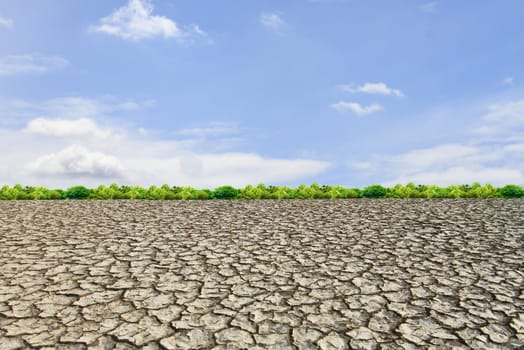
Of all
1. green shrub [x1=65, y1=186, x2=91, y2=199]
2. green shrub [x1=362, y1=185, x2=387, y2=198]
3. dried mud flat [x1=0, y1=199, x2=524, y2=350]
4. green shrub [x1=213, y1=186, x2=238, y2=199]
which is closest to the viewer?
dried mud flat [x1=0, y1=199, x2=524, y2=350]

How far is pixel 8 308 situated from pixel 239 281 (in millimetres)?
2672

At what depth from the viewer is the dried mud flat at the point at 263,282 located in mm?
4895

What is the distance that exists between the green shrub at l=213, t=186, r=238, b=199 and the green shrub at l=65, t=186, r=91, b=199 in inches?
162

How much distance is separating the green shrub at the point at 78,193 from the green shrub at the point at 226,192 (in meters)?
4.12

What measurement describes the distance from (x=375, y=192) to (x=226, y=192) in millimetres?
4621

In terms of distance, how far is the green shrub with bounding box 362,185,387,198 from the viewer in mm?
15523

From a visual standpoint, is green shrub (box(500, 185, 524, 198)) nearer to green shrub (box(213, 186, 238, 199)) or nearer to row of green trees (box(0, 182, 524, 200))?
row of green trees (box(0, 182, 524, 200))

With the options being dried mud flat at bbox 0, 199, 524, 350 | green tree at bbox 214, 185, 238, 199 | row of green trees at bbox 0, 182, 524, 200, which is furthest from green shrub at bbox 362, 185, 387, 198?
dried mud flat at bbox 0, 199, 524, 350

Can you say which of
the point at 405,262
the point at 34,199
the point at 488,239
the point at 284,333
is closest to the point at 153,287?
the point at 284,333

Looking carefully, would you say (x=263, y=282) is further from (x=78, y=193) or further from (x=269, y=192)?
(x=78, y=193)

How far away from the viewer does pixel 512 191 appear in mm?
15852

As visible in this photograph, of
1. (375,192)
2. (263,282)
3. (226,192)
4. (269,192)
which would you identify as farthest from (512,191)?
(263,282)

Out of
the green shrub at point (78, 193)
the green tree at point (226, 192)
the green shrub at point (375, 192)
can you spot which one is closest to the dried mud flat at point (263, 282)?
the green tree at point (226, 192)

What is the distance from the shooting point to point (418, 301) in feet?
19.0
